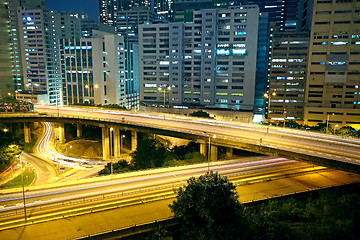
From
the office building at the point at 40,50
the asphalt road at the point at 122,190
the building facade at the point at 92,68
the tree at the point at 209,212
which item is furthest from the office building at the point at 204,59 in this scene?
the tree at the point at 209,212

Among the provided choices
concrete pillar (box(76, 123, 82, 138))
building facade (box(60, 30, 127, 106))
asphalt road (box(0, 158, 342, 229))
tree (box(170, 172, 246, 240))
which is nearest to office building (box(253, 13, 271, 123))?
building facade (box(60, 30, 127, 106))

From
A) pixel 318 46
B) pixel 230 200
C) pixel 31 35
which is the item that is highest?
pixel 31 35

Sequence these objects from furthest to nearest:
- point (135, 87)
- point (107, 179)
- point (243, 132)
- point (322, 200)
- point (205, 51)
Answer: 1. point (135, 87)
2. point (205, 51)
3. point (243, 132)
4. point (107, 179)
5. point (322, 200)

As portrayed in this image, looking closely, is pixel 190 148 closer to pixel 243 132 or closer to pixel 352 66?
pixel 243 132

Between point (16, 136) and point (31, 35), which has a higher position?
point (31, 35)

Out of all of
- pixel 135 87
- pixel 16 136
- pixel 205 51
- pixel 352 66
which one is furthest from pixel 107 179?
pixel 135 87

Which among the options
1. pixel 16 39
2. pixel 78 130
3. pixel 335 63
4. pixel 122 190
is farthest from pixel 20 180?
pixel 16 39

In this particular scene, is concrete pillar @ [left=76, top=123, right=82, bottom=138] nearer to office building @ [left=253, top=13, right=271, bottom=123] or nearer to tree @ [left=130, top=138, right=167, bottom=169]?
tree @ [left=130, top=138, right=167, bottom=169]
